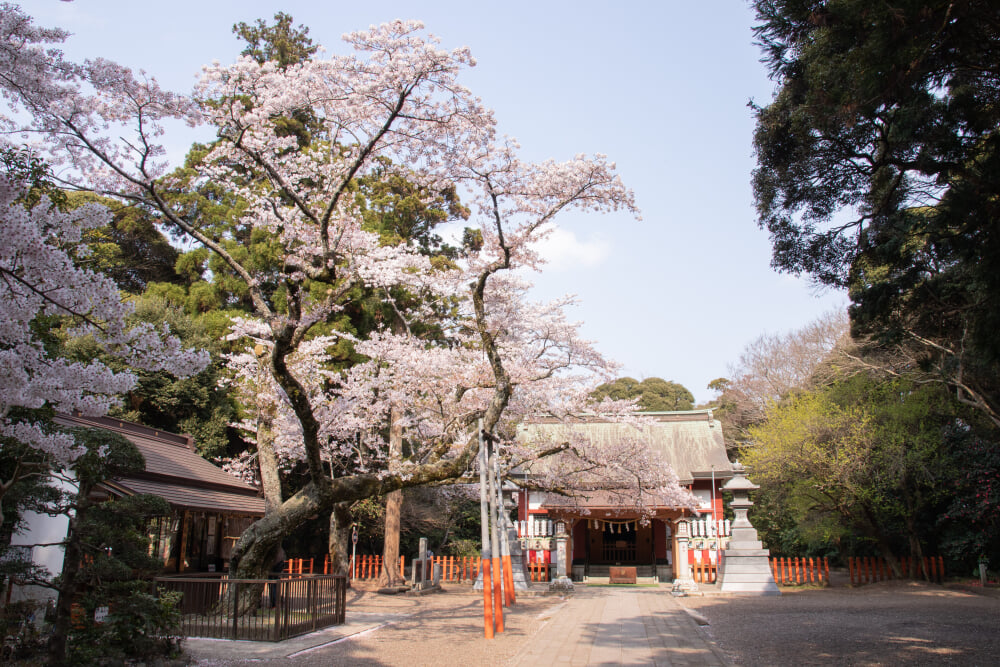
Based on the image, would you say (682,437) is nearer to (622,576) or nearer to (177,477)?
(622,576)

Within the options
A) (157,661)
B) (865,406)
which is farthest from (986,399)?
(157,661)

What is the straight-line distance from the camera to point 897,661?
21.4 ft

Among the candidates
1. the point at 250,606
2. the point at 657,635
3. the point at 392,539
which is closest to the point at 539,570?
the point at 392,539

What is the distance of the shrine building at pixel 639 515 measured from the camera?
771 inches

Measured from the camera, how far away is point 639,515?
20.2 m

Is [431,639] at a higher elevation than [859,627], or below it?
higher

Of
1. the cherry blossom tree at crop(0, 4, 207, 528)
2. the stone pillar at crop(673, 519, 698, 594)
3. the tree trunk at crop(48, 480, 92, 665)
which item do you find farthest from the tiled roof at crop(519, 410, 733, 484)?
the cherry blossom tree at crop(0, 4, 207, 528)

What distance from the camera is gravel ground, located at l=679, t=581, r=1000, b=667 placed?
22.8 feet

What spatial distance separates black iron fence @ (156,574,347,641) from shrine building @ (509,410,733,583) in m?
8.68

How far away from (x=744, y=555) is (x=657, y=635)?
8.39 metres

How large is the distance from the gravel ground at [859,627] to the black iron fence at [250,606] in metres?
5.65

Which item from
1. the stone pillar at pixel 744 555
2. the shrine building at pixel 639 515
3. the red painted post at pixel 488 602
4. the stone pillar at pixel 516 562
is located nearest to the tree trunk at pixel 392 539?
the stone pillar at pixel 516 562

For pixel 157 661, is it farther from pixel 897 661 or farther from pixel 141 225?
pixel 141 225

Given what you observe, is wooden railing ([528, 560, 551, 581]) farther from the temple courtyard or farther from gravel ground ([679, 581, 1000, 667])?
the temple courtyard
